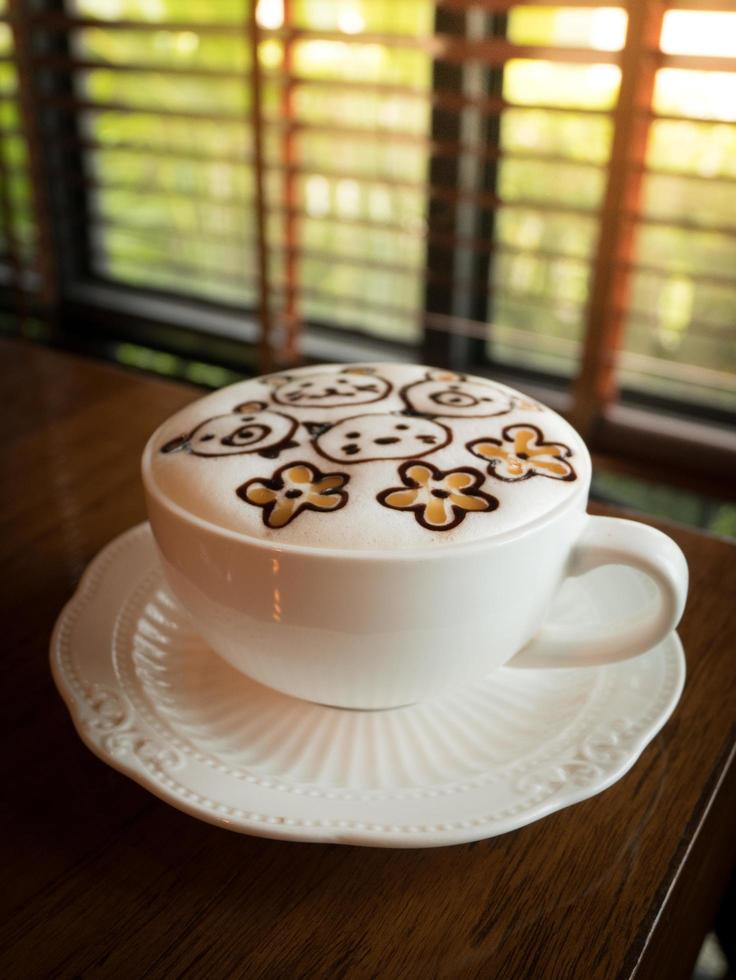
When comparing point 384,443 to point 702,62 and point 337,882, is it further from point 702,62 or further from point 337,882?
point 702,62

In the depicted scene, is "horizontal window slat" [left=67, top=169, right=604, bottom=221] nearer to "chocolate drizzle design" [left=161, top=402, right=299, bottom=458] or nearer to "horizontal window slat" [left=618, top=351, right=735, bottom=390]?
"horizontal window slat" [left=618, top=351, right=735, bottom=390]

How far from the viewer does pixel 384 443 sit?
343mm

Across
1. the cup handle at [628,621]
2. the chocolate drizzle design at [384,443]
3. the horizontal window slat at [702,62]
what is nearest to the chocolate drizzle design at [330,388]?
the chocolate drizzle design at [384,443]

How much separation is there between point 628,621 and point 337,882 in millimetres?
150

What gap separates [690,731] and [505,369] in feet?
3.62

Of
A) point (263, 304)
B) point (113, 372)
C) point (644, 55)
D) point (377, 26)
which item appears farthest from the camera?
point (263, 304)

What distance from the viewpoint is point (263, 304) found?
1.49 m

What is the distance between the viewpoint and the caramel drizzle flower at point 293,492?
31cm

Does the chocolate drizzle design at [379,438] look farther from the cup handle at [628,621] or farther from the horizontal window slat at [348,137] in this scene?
the horizontal window slat at [348,137]

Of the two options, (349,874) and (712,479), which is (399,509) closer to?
(349,874)

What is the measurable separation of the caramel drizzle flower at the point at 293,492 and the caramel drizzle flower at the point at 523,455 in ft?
0.19

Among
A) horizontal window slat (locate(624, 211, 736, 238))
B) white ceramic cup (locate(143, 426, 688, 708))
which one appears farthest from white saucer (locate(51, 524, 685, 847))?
horizontal window slat (locate(624, 211, 736, 238))

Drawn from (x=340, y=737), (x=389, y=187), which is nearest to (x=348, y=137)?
(x=389, y=187)

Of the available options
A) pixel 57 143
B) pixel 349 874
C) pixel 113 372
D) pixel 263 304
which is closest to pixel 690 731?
pixel 349 874
